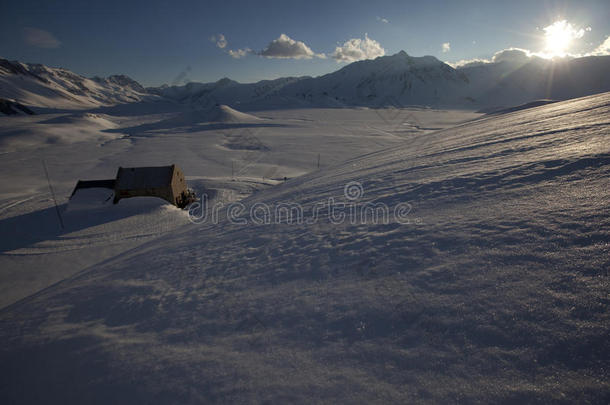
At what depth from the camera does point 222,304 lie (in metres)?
4.11

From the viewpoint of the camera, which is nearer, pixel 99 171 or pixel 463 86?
pixel 99 171

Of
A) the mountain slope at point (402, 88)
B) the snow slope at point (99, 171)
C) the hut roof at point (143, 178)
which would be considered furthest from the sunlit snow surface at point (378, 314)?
the mountain slope at point (402, 88)

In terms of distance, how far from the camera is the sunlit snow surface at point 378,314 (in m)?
2.28

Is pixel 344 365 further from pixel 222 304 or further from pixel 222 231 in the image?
pixel 222 231

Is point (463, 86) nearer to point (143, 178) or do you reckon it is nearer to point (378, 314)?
point (143, 178)

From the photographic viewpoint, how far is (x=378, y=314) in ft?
10.1

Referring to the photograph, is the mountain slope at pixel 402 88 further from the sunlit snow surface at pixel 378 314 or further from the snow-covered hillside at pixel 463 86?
the sunlit snow surface at pixel 378 314

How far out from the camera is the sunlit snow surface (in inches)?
89.7

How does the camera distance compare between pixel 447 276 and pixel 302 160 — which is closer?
pixel 447 276

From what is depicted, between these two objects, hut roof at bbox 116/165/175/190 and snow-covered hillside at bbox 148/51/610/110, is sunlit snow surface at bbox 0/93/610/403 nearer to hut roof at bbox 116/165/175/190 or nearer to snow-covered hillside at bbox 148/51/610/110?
hut roof at bbox 116/165/175/190

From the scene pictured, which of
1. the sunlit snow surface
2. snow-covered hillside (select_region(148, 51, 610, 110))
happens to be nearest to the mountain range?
snow-covered hillside (select_region(148, 51, 610, 110))

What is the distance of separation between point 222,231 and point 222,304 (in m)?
4.00

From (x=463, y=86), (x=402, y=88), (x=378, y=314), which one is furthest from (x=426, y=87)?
(x=378, y=314)

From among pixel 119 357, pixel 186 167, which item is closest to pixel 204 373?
pixel 119 357
